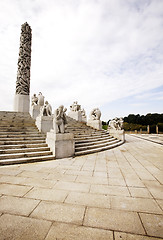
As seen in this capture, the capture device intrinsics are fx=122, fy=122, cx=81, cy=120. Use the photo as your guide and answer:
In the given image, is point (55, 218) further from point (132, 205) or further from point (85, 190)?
point (132, 205)

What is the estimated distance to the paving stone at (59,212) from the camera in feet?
5.99

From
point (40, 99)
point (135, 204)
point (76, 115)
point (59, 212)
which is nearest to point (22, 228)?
point (59, 212)

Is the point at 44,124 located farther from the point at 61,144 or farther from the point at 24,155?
the point at 24,155

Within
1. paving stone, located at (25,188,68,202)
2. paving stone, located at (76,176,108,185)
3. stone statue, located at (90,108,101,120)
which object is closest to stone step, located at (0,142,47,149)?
paving stone, located at (76,176,108,185)

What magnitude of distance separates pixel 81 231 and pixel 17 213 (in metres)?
1.06

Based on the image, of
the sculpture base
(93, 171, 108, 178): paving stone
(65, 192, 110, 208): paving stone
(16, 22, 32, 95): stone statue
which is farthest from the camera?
(16, 22, 32, 95): stone statue

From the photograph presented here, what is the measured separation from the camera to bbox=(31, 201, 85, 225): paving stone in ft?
5.99

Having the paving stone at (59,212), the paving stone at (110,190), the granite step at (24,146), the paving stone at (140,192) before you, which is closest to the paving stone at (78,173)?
the paving stone at (110,190)

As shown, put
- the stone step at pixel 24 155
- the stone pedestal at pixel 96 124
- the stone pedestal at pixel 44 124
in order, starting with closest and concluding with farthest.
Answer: the stone step at pixel 24 155 < the stone pedestal at pixel 44 124 < the stone pedestal at pixel 96 124

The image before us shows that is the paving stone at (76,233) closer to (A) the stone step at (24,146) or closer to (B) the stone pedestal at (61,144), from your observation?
(B) the stone pedestal at (61,144)

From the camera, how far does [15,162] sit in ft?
14.4

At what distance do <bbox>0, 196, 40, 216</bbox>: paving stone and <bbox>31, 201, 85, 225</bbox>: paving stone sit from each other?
0.13 meters

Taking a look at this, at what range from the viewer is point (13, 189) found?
8.71 feet

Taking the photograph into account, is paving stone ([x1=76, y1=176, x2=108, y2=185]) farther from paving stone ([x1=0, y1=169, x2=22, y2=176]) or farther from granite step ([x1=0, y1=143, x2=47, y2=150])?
granite step ([x1=0, y1=143, x2=47, y2=150])
